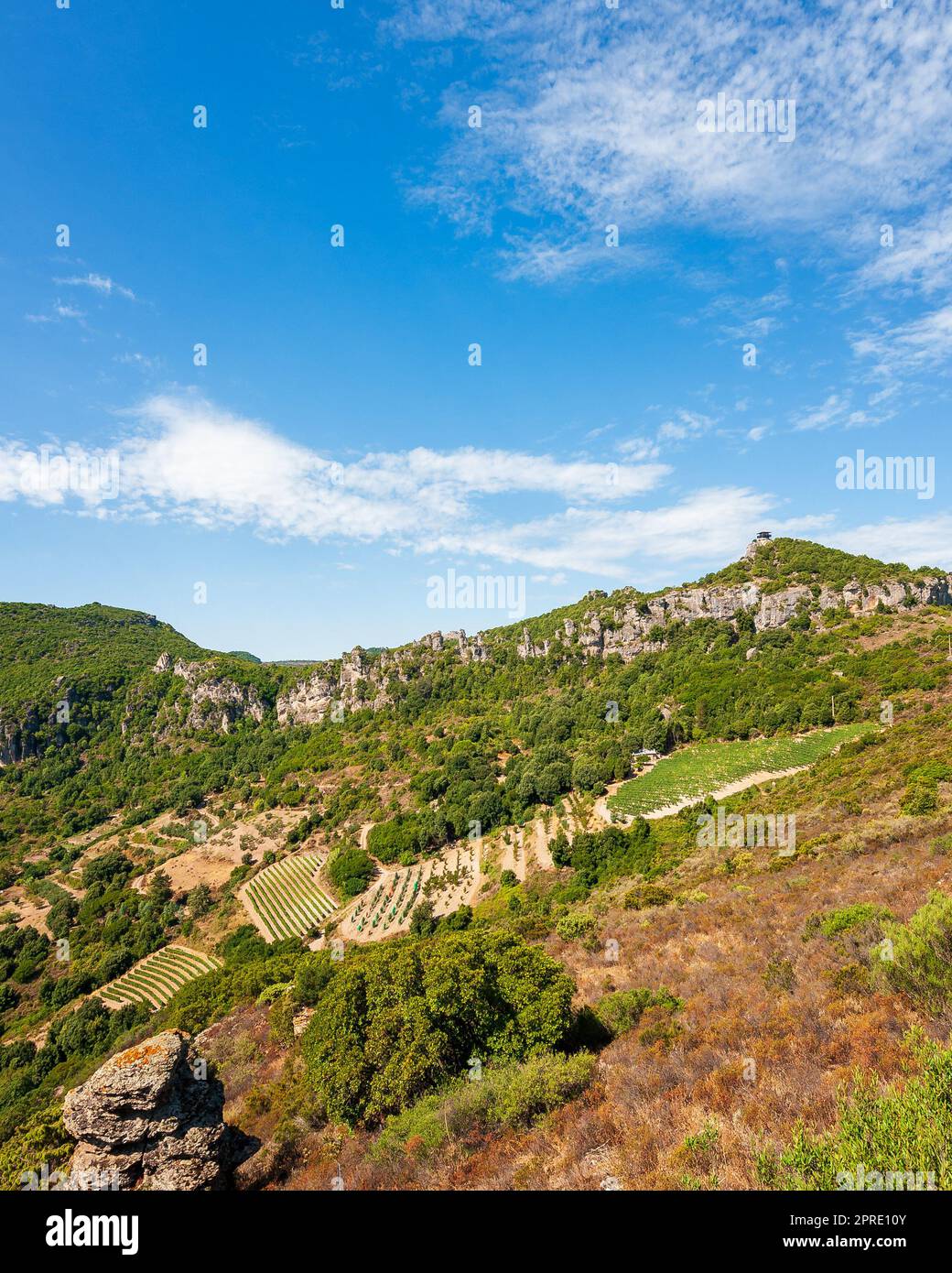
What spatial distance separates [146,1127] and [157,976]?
5988 centimetres

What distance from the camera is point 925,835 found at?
21.1 metres

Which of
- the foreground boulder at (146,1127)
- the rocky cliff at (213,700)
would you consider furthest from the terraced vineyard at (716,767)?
the rocky cliff at (213,700)

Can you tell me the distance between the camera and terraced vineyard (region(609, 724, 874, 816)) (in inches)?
2142

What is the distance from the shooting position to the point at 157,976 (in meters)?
56.0

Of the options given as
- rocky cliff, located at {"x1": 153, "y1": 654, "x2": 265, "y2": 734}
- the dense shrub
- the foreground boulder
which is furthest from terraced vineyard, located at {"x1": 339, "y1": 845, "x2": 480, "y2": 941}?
rocky cliff, located at {"x1": 153, "y1": 654, "x2": 265, "y2": 734}

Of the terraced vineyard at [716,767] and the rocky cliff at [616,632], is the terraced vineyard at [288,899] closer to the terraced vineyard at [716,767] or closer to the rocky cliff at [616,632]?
the terraced vineyard at [716,767]

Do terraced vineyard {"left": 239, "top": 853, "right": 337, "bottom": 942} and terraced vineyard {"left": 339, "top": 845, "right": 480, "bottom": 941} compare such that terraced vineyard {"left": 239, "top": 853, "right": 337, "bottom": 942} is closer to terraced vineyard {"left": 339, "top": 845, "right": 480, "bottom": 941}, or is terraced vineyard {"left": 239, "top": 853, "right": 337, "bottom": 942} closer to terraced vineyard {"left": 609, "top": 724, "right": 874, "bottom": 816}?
terraced vineyard {"left": 339, "top": 845, "right": 480, "bottom": 941}

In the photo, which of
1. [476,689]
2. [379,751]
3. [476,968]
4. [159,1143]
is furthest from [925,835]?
[476,689]

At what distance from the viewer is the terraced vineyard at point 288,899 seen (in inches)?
2333

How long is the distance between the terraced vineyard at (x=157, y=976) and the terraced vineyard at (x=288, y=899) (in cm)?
664

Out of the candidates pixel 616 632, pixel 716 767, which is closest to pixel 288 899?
pixel 716 767
